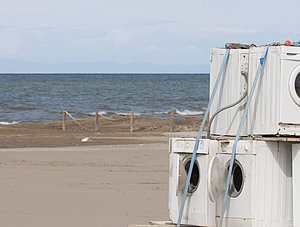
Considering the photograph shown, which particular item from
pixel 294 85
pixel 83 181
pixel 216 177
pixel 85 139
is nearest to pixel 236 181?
pixel 216 177

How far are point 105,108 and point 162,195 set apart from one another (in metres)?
30.8

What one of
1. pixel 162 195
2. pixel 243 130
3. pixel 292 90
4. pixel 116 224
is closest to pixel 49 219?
pixel 116 224

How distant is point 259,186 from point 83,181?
18.6ft

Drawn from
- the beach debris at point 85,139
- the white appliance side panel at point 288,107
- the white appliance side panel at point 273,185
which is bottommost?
the beach debris at point 85,139

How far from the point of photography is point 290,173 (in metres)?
5.50

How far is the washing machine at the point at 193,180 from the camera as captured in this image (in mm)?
5559

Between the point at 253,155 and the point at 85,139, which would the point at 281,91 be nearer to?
the point at 253,155

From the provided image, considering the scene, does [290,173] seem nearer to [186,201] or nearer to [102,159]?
[186,201]

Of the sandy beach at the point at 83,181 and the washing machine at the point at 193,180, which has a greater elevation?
the washing machine at the point at 193,180

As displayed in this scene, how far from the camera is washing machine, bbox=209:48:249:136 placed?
18.6ft

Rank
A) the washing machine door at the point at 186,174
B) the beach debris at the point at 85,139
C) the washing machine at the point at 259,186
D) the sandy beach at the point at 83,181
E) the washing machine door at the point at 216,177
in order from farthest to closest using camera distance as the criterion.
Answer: the beach debris at the point at 85,139 < the sandy beach at the point at 83,181 < the washing machine door at the point at 186,174 < the washing machine door at the point at 216,177 < the washing machine at the point at 259,186

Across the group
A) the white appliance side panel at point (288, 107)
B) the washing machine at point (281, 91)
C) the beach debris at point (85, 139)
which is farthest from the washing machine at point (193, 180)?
the beach debris at point (85, 139)

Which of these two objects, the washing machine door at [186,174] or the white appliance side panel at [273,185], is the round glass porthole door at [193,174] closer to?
the washing machine door at [186,174]

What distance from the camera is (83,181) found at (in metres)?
10.6
